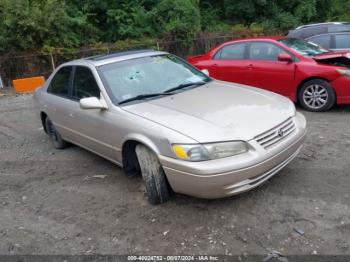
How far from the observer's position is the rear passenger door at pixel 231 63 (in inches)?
314

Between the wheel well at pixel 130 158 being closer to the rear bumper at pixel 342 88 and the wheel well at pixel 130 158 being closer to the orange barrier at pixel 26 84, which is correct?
the rear bumper at pixel 342 88

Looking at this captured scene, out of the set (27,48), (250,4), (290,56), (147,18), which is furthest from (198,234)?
(250,4)

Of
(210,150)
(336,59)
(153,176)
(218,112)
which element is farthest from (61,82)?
(336,59)

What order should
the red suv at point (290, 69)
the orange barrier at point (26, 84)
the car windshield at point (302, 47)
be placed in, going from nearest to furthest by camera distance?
the red suv at point (290, 69) → the car windshield at point (302, 47) → the orange barrier at point (26, 84)

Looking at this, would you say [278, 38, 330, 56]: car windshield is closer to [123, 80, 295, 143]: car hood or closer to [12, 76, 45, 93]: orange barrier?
[123, 80, 295, 143]: car hood

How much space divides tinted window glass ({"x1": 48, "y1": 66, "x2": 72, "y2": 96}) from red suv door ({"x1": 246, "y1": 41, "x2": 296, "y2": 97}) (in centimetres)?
377

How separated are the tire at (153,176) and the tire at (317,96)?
13.7 feet

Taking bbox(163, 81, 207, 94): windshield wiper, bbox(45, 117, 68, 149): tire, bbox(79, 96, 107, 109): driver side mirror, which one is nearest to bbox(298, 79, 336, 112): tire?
bbox(163, 81, 207, 94): windshield wiper

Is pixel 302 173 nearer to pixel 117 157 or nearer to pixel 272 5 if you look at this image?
pixel 117 157

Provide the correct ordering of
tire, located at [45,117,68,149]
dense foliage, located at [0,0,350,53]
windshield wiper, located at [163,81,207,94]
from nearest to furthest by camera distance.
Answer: windshield wiper, located at [163,81,207,94]
tire, located at [45,117,68,149]
dense foliage, located at [0,0,350,53]

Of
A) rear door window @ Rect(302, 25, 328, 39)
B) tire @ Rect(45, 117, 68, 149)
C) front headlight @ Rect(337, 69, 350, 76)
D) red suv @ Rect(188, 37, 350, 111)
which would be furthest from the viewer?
rear door window @ Rect(302, 25, 328, 39)

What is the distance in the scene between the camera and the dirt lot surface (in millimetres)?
3467

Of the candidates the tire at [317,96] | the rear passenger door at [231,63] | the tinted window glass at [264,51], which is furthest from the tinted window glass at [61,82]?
the tire at [317,96]

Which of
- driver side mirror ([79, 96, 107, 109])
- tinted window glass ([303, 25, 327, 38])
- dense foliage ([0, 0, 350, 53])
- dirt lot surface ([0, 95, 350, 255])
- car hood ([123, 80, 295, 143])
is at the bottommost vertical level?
dirt lot surface ([0, 95, 350, 255])
